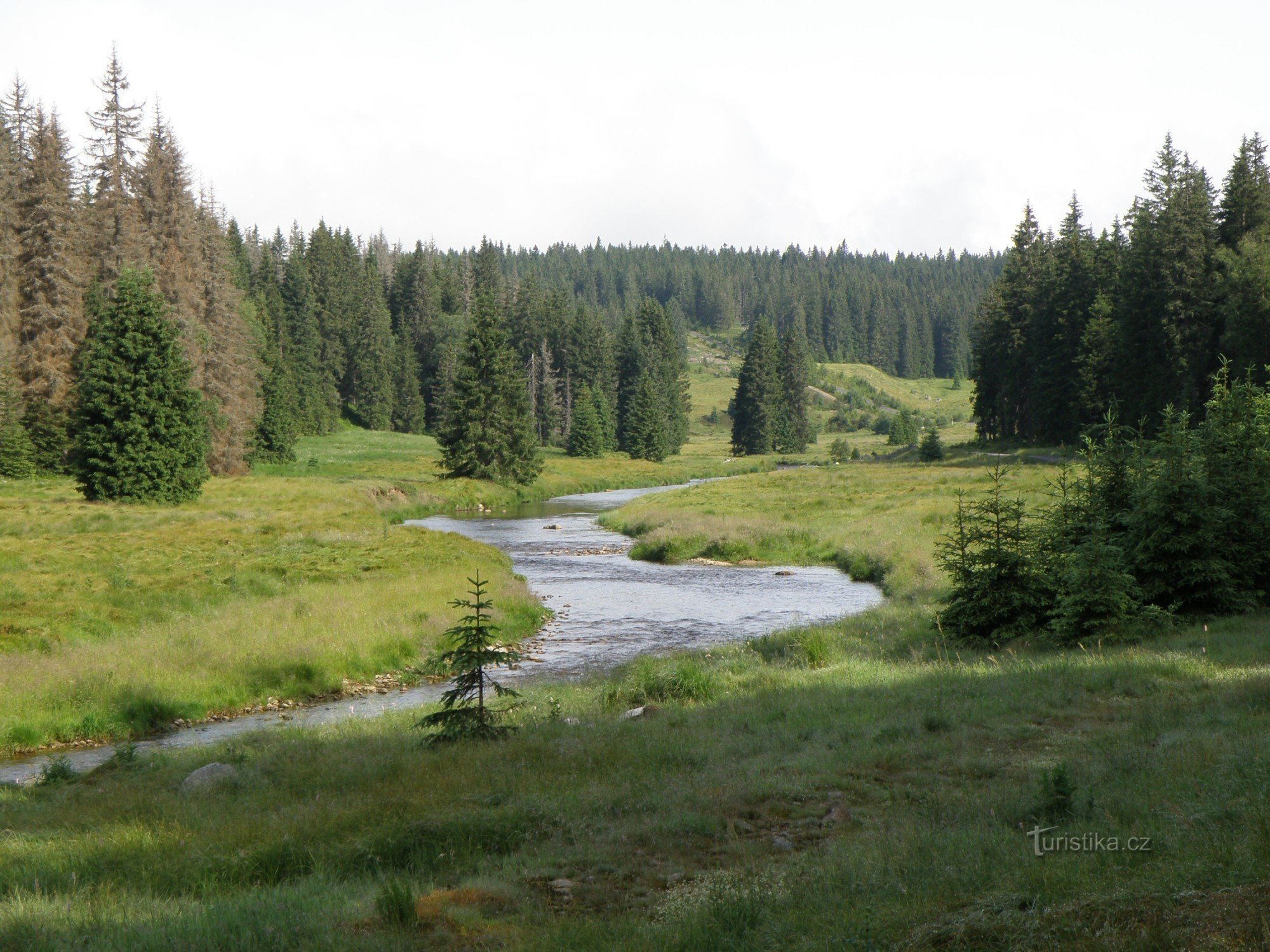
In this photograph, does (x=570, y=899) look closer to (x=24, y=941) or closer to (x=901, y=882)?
(x=901, y=882)

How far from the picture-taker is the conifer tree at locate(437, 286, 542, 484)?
67.3 m

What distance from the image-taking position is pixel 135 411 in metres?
41.0

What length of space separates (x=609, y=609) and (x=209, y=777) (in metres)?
17.4

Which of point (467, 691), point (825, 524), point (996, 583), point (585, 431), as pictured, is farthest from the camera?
point (585, 431)

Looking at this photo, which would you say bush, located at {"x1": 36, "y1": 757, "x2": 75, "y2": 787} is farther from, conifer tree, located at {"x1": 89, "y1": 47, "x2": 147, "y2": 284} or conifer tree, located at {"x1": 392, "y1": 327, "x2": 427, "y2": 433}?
conifer tree, located at {"x1": 392, "y1": 327, "x2": 427, "y2": 433}

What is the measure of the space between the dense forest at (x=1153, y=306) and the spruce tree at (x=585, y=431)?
4050 centimetres

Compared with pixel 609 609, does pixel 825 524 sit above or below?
above

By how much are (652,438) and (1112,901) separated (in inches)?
3750

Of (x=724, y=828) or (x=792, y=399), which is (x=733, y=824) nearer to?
(x=724, y=828)

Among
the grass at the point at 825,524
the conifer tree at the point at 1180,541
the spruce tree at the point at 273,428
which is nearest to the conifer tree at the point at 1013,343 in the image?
the grass at the point at 825,524

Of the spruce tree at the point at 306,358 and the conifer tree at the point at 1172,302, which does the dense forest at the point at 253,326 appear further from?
the conifer tree at the point at 1172,302

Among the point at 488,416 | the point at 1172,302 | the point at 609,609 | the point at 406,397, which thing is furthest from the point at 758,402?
the point at 609,609

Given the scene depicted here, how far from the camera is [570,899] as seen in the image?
22.8 ft

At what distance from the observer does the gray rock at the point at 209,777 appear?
1099cm
